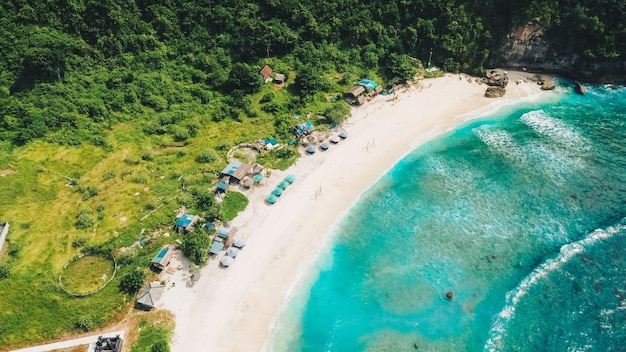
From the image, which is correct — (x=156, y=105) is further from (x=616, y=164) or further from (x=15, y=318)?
(x=616, y=164)

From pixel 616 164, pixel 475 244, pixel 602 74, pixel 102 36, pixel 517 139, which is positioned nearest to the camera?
pixel 475 244

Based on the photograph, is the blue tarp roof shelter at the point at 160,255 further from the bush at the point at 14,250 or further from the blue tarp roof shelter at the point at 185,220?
the bush at the point at 14,250

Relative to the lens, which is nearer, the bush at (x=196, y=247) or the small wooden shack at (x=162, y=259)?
the small wooden shack at (x=162, y=259)

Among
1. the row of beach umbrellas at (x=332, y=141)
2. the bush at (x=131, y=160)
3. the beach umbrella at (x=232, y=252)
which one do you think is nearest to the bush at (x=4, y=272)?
the bush at (x=131, y=160)

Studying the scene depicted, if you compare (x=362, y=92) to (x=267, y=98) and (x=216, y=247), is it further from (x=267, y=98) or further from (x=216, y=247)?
(x=216, y=247)

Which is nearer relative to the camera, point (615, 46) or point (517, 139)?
point (517, 139)

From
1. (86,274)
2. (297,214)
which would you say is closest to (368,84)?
(297,214)

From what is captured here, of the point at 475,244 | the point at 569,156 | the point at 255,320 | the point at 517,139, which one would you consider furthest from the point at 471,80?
the point at 255,320

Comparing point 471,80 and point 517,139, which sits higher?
point 471,80
